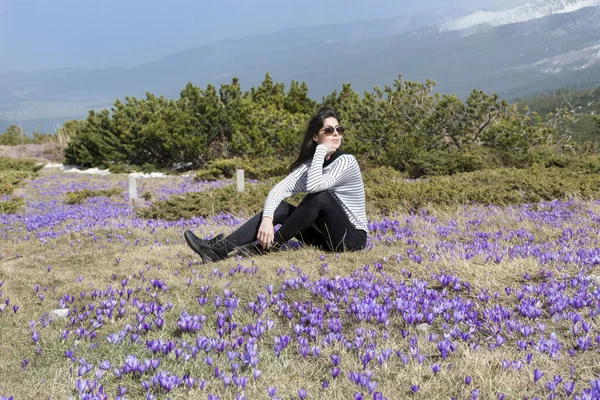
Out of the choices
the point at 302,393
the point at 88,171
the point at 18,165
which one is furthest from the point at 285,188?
the point at 18,165

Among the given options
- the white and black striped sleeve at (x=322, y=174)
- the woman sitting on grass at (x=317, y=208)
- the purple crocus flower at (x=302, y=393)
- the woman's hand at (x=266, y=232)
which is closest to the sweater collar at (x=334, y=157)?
the woman sitting on grass at (x=317, y=208)

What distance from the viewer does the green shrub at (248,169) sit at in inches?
645

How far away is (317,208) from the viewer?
488 cm

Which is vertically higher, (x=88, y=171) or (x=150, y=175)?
(x=88, y=171)

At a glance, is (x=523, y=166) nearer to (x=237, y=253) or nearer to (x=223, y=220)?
(x=223, y=220)

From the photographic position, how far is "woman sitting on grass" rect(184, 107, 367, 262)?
192 inches

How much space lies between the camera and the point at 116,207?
12.1m

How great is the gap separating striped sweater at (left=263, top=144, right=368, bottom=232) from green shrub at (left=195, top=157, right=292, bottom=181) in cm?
1085

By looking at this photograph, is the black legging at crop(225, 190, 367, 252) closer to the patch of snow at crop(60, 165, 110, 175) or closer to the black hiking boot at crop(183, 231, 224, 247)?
the black hiking boot at crop(183, 231, 224, 247)

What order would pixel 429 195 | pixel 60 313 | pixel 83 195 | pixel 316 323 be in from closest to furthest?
pixel 316 323
pixel 60 313
pixel 429 195
pixel 83 195

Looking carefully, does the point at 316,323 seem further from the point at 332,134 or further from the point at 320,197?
the point at 332,134

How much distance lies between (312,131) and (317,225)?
107 cm

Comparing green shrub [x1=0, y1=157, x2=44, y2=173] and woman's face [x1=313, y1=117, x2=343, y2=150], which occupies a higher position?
woman's face [x1=313, y1=117, x2=343, y2=150]

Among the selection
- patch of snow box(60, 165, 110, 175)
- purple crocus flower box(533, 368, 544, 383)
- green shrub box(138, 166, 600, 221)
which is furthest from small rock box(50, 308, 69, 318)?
patch of snow box(60, 165, 110, 175)
